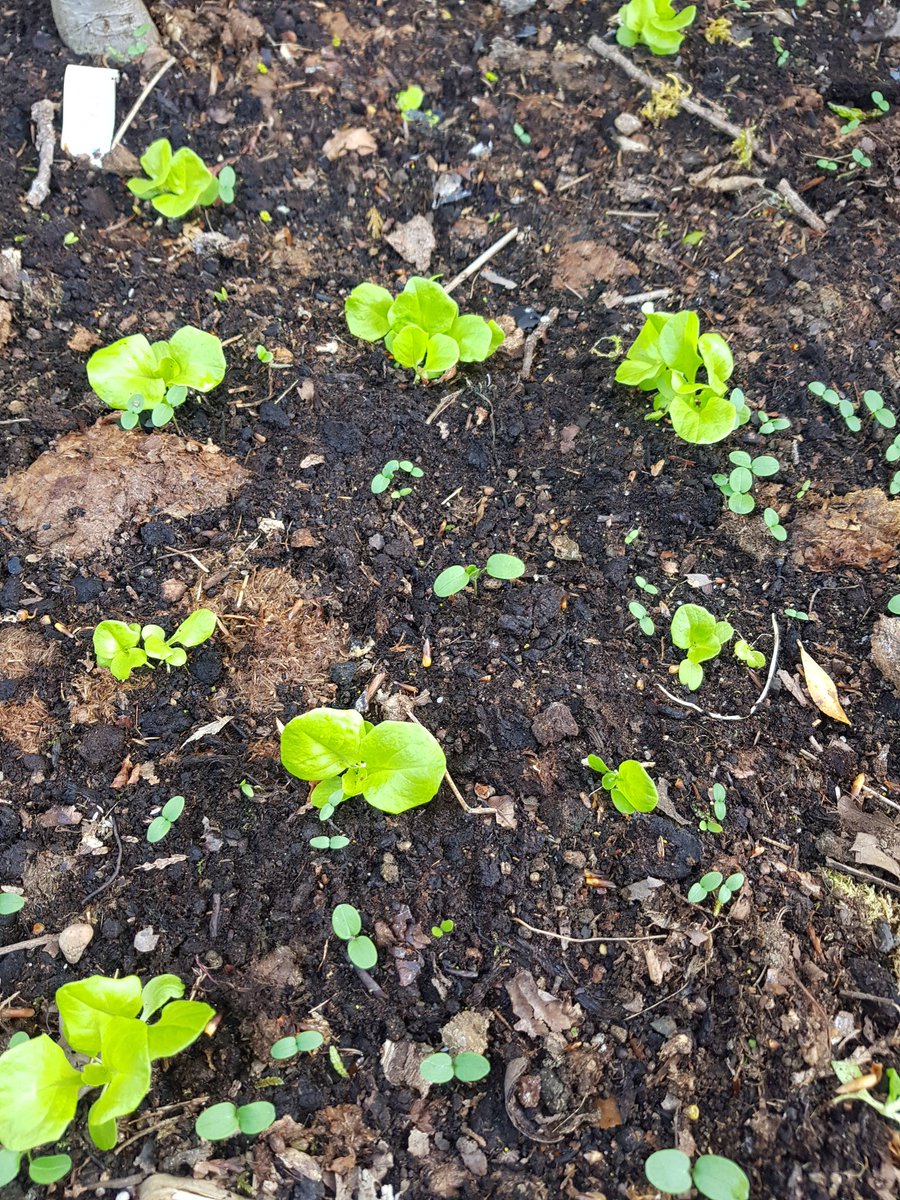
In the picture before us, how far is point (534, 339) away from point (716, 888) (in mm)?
1524

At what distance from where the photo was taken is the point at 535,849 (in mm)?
1627

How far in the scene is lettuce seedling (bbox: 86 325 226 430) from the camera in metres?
2.07

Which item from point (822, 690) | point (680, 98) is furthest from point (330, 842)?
point (680, 98)

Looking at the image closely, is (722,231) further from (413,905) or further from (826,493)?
(413,905)

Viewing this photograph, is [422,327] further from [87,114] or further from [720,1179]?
[720,1179]

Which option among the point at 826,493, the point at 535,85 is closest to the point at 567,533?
the point at 826,493

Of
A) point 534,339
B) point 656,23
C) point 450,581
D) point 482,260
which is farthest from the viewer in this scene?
point 656,23

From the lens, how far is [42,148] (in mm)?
2506

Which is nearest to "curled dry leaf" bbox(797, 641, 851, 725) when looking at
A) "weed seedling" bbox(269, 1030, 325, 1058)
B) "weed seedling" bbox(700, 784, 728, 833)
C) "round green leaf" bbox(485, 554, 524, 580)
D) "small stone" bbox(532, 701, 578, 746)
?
"weed seedling" bbox(700, 784, 728, 833)

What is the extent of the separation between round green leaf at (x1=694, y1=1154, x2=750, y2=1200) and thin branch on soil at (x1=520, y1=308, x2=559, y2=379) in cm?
182

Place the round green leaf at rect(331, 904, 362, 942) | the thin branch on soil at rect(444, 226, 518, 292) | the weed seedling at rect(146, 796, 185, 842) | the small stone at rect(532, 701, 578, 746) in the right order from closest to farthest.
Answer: the round green leaf at rect(331, 904, 362, 942)
the weed seedling at rect(146, 796, 185, 842)
the small stone at rect(532, 701, 578, 746)
the thin branch on soil at rect(444, 226, 518, 292)

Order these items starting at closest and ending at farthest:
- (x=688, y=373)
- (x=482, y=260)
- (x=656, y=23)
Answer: (x=688, y=373) → (x=482, y=260) → (x=656, y=23)

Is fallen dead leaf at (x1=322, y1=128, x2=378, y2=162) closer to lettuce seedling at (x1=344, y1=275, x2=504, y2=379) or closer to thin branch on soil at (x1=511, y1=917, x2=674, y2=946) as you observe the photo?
lettuce seedling at (x1=344, y1=275, x2=504, y2=379)

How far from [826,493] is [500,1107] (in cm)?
158
